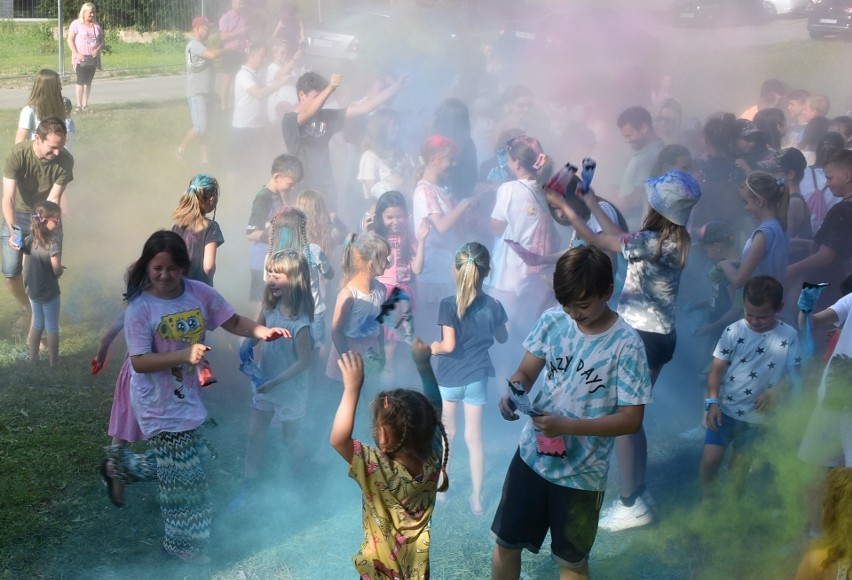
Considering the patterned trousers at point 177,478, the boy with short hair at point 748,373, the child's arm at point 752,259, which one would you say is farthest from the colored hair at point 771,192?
the patterned trousers at point 177,478

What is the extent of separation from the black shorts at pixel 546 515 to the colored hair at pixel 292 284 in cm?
160

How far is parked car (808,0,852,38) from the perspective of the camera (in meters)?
11.6

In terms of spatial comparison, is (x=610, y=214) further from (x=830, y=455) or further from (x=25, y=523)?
(x=25, y=523)

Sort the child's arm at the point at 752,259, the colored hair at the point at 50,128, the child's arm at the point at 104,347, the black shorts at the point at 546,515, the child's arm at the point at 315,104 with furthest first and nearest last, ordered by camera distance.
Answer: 1. the child's arm at the point at 315,104
2. the colored hair at the point at 50,128
3. the child's arm at the point at 752,259
4. the child's arm at the point at 104,347
5. the black shorts at the point at 546,515

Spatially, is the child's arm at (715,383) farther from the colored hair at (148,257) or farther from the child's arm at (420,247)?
the colored hair at (148,257)

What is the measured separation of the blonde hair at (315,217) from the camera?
540 centimetres

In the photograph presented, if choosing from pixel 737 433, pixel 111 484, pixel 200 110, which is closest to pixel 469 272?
pixel 737 433

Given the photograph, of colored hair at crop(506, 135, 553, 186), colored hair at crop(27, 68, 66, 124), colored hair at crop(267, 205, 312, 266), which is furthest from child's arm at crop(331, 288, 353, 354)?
colored hair at crop(27, 68, 66, 124)

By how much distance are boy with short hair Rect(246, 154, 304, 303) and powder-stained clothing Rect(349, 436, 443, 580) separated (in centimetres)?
307

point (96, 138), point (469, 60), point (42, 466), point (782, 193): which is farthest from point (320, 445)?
point (96, 138)

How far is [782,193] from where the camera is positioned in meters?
4.80

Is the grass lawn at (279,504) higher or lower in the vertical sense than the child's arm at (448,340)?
lower

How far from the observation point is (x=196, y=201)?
457cm

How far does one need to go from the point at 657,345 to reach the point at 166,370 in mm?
2249
